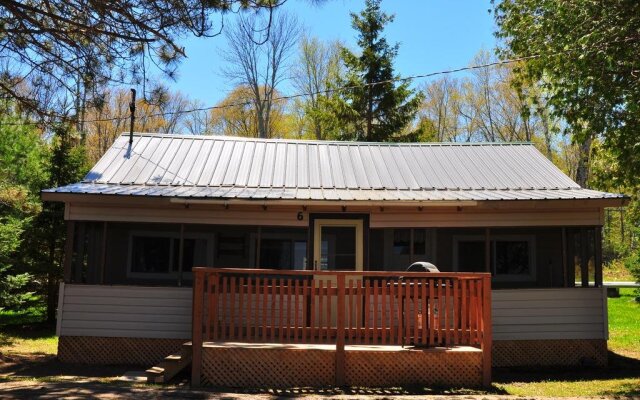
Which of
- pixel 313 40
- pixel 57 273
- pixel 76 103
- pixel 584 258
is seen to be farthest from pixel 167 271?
pixel 313 40

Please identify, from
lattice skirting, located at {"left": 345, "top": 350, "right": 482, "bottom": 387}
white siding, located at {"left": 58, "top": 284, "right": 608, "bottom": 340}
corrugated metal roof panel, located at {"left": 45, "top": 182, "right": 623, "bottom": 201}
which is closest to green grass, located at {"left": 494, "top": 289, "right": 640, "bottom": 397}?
lattice skirting, located at {"left": 345, "top": 350, "right": 482, "bottom": 387}

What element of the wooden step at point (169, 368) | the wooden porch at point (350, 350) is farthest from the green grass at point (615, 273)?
the wooden step at point (169, 368)

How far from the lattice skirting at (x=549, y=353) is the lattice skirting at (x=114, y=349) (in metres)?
5.83

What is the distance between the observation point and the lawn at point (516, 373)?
742 cm

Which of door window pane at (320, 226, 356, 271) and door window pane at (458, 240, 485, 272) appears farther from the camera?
door window pane at (458, 240, 485, 272)

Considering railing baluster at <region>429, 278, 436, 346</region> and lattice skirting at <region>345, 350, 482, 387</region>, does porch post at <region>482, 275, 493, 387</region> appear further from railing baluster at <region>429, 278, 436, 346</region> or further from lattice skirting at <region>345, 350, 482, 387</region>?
railing baluster at <region>429, 278, 436, 346</region>

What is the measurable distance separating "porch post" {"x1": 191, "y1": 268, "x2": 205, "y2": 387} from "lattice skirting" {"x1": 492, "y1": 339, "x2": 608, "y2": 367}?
17.6 ft

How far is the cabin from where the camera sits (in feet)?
24.3

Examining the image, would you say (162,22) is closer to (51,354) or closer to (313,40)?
(51,354)

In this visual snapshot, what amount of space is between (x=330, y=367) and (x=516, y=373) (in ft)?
12.3

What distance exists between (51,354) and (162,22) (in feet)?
23.2

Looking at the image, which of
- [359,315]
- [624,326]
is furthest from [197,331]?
[624,326]

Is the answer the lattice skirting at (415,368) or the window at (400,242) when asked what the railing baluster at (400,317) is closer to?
the lattice skirting at (415,368)

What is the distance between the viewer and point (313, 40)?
3272cm
